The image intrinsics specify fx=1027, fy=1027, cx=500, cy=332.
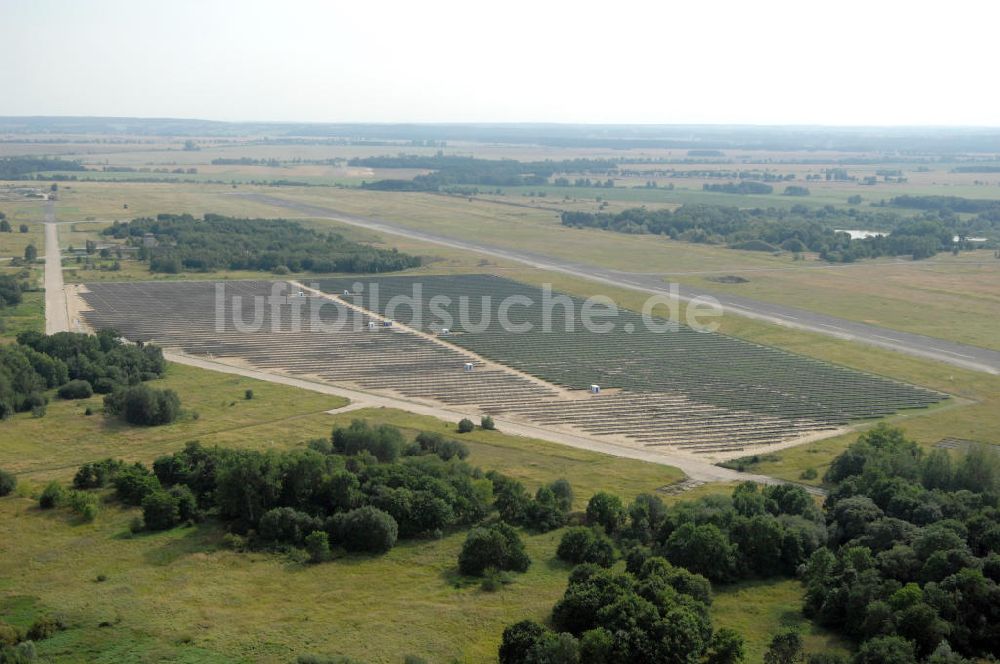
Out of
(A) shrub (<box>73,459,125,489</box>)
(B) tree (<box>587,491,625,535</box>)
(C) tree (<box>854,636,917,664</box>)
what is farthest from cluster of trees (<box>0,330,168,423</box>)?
(C) tree (<box>854,636,917,664</box>)

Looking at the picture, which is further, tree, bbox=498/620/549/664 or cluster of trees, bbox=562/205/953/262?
cluster of trees, bbox=562/205/953/262

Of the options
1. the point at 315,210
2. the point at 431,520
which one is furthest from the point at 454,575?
the point at 315,210

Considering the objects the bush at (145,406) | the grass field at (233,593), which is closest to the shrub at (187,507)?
the grass field at (233,593)

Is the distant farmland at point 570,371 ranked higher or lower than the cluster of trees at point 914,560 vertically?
lower

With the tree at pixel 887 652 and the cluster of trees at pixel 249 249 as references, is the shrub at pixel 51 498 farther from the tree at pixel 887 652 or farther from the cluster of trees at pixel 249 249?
the cluster of trees at pixel 249 249

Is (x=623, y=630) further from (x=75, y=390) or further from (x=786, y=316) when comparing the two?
(x=786, y=316)

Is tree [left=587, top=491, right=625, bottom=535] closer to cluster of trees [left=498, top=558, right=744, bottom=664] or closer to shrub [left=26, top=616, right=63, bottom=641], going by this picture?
cluster of trees [left=498, top=558, right=744, bottom=664]

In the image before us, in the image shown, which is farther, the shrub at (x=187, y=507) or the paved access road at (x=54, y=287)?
the paved access road at (x=54, y=287)
